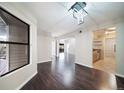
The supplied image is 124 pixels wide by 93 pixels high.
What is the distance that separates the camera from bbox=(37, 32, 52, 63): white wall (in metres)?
6.14

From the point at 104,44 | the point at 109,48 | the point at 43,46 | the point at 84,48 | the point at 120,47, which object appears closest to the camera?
the point at 120,47

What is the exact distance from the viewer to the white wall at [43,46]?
614 centimetres

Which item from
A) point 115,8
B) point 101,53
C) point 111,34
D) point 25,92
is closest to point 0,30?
point 25,92

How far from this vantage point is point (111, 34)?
8.91 meters

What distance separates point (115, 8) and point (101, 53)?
18.6 ft

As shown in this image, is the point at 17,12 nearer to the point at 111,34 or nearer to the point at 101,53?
the point at 101,53

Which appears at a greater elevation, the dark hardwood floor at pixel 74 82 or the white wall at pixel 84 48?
the white wall at pixel 84 48

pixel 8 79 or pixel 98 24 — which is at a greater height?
pixel 98 24

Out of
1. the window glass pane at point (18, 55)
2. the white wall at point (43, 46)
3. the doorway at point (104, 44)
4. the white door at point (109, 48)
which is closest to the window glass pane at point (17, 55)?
the window glass pane at point (18, 55)

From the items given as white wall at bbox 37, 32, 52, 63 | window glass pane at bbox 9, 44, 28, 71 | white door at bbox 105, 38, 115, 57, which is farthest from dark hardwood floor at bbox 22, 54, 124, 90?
white door at bbox 105, 38, 115, 57

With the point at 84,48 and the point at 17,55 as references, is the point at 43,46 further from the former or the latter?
the point at 17,55

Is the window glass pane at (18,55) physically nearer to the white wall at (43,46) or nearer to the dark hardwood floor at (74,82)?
the dark hardwood floor at (74,82)

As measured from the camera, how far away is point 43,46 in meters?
6.43

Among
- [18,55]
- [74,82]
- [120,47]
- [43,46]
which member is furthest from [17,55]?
[120,47]
